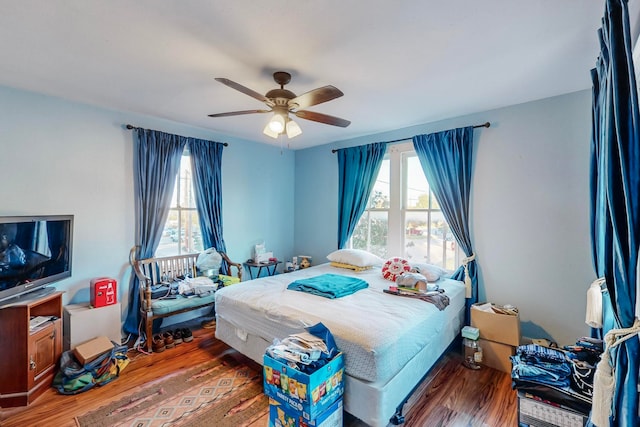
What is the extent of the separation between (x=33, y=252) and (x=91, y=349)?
37.9 inches

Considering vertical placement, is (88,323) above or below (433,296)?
below

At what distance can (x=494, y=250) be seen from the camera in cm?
300

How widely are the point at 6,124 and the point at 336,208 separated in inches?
143

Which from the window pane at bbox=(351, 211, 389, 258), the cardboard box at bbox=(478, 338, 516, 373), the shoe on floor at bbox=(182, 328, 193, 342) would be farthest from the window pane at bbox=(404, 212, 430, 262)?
the shoe on floor at bbox=(182, 328, 193, 342)

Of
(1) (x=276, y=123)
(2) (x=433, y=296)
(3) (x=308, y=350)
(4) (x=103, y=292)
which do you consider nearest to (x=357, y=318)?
(3) (x=308, y=350)

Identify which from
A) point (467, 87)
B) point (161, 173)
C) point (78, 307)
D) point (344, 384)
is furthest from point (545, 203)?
point (78, 307)

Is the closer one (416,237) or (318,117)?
(318,117)

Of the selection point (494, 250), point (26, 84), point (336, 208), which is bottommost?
point (494, 250)

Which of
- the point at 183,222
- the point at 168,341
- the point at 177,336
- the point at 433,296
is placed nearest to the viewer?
the point at 433,296

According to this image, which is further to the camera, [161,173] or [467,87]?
[161,173]

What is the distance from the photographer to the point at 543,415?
174cm

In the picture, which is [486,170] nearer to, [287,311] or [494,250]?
[494,250]

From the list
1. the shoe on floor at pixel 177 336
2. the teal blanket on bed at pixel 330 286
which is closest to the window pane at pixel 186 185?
the shoe on floor at pixel 177 336

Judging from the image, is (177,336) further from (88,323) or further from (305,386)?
(305,386)
